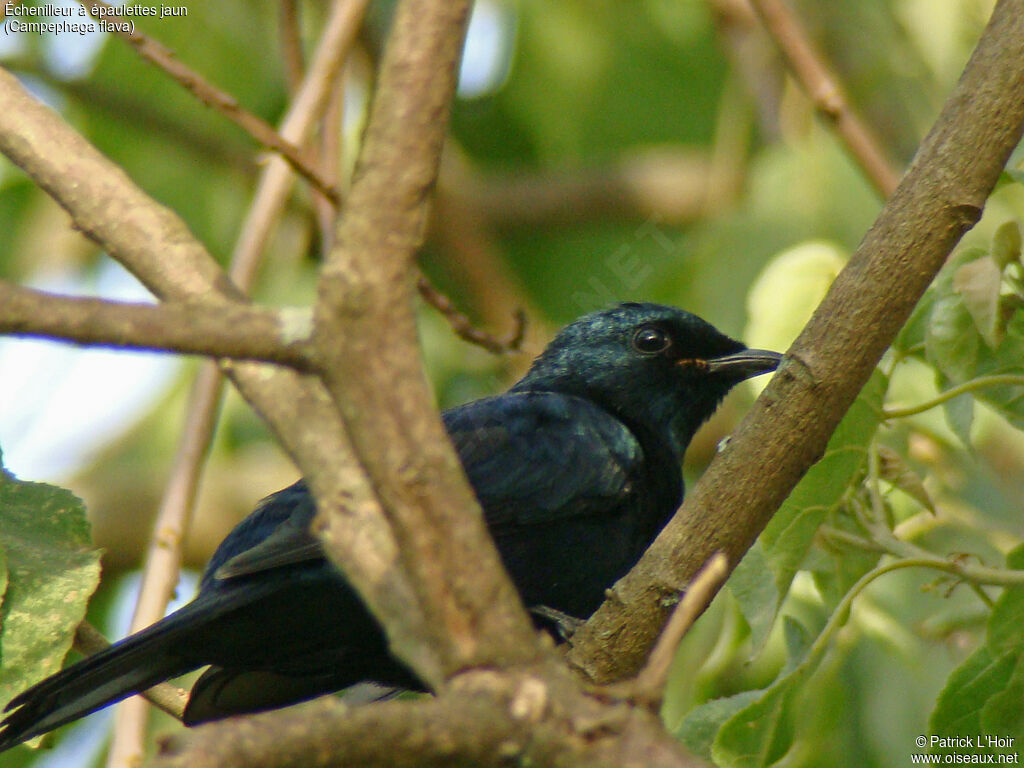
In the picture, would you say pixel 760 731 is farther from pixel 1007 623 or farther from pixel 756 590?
pixel 1007 623

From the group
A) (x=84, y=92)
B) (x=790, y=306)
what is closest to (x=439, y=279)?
(x=84, y=92)

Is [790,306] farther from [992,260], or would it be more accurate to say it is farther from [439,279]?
[439,279]

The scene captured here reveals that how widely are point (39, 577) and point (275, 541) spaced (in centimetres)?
60

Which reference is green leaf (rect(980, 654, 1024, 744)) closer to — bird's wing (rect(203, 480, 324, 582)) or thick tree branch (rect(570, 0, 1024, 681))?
thick tree branch (rect(570, 0, 1024, 681))

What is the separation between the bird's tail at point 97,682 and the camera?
2.81m

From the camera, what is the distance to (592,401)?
14.1ft

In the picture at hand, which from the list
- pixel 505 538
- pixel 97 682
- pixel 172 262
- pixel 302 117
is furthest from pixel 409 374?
pixel 302 117

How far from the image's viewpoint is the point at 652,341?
4.37 meters

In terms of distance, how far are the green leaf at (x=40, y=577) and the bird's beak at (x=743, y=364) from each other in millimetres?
2177

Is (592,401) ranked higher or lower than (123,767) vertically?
higher

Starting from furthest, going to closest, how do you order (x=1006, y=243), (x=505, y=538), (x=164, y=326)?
(x=505, y=538)
(x=1006, y=243)
(x=164, y=326)

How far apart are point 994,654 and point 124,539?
15.2 feet

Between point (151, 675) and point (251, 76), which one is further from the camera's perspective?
point (251, 76)

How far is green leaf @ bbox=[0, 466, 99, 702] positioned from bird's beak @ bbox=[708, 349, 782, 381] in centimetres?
218
